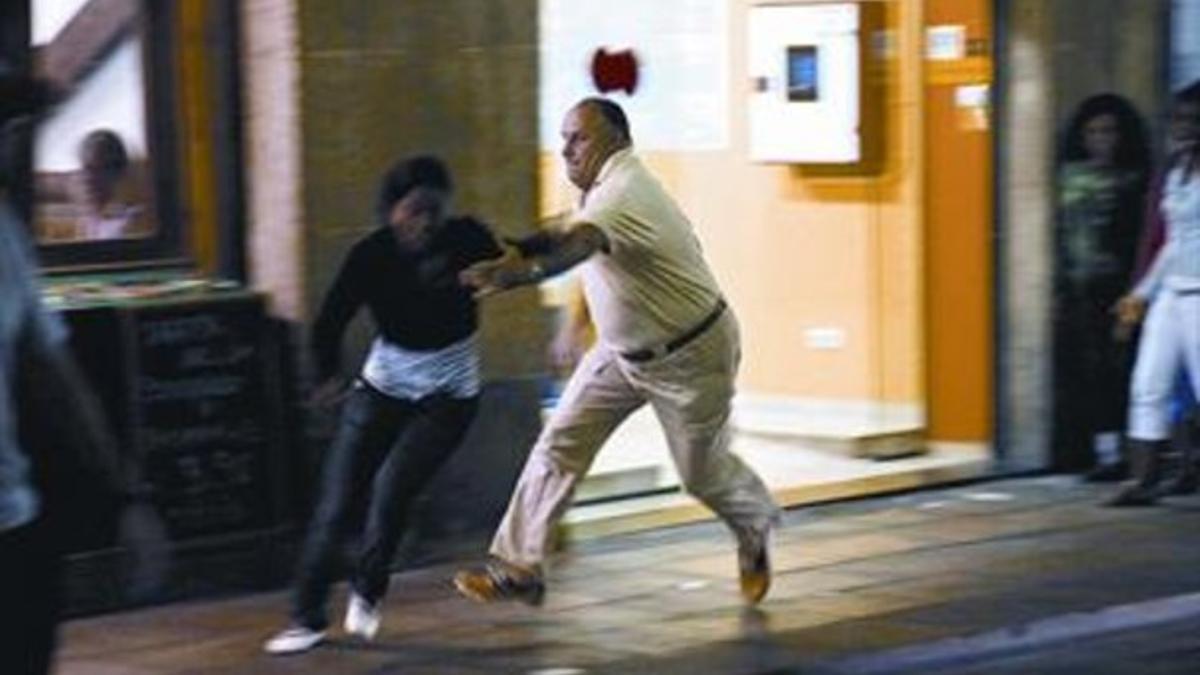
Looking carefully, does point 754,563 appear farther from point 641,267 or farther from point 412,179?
point 412,179

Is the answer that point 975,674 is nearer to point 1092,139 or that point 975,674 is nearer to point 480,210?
point 480,210

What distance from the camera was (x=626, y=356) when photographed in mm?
8633

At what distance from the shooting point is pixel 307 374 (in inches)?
373

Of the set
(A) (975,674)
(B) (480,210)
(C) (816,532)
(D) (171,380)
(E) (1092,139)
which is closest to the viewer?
(A) (975,674)

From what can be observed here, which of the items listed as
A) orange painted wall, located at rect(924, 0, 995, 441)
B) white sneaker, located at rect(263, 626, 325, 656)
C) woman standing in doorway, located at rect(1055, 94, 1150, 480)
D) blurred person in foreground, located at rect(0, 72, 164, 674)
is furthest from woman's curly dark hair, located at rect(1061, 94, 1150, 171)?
blurred person in foreground, located at rect(0, 72, 164, 674)

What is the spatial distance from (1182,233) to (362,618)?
14.0 feet

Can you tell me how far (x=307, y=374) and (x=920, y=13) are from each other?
4.03m

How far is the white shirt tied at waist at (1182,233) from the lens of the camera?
10.8 meters

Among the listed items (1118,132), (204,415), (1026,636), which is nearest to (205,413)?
(204,415)

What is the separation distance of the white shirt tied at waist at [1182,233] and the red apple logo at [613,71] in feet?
7.71

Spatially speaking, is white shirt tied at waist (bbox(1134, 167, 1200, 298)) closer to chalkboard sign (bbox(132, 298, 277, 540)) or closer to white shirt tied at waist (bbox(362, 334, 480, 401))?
white shirt tied at waist (bbox(362, 334, 480, 401))

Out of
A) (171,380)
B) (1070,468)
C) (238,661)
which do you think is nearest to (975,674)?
(238,661)

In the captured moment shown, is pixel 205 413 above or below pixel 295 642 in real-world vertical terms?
above

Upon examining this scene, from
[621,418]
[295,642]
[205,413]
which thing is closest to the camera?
[295,642]
